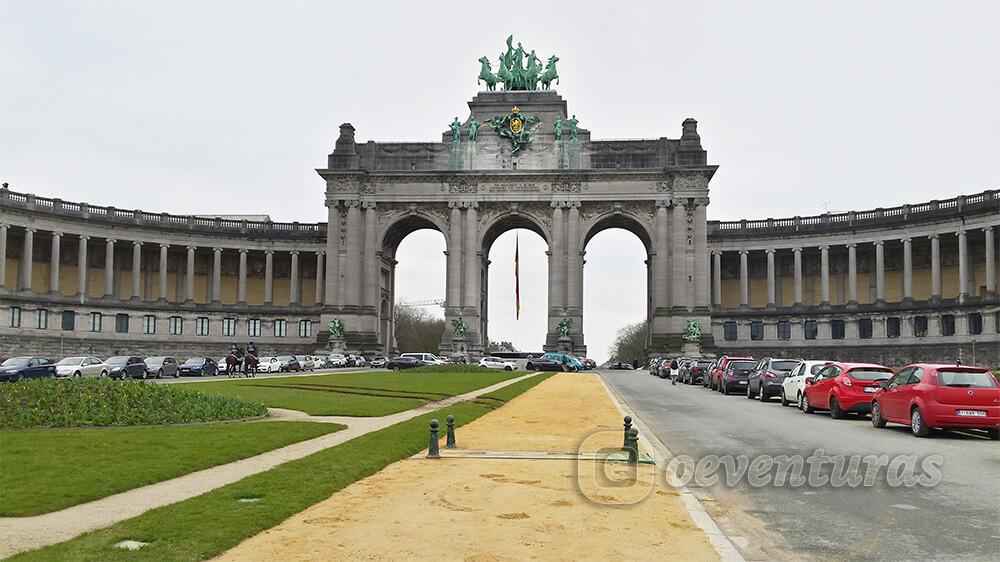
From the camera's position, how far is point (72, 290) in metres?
94.7

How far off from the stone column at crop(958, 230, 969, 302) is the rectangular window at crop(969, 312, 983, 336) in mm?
1920

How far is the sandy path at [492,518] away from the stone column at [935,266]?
8234 centimetres

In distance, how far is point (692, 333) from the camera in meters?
90.4

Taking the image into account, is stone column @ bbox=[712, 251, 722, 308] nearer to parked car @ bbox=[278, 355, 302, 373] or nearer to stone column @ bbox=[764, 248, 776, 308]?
stone column @ bbox=[764, 248, 776, 308]

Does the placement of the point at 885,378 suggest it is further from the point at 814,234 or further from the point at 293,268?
the point at 293,268

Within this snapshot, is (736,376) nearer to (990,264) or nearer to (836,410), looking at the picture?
(836,410)

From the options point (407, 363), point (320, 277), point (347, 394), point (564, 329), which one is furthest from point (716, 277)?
point (347, 394)

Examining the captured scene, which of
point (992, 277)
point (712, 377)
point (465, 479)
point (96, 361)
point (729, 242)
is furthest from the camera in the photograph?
point (729, 242)

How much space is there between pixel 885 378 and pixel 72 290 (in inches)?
3453

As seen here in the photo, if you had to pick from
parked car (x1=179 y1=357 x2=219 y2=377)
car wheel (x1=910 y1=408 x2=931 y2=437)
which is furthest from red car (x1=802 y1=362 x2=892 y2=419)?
parked car (x1=179 y1=357 x2=219 y2=377)

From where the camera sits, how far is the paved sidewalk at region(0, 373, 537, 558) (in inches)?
400

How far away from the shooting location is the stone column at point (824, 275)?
9556 centimetres

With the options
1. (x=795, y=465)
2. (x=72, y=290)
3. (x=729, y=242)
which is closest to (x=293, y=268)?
(x=72, y=290)

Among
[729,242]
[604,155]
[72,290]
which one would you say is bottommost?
[72,290]
